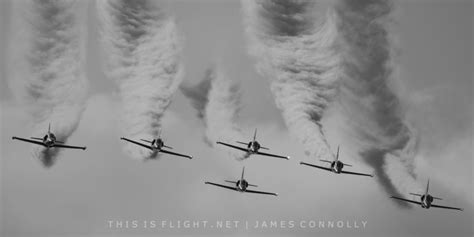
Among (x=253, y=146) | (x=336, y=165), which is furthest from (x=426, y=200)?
A: (x=253, y=146)

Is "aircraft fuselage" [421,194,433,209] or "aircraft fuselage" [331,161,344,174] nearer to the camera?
"aircraft fuselage" [331,161,344,174]

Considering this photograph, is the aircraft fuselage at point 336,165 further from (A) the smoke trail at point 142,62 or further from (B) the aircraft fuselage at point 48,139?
(B) the aircraft fuselage at point 48,139

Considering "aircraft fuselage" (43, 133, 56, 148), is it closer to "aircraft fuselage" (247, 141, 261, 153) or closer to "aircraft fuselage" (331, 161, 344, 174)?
"aircraft fuselage" (247, 141, 261, 153)

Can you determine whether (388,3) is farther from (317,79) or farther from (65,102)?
(65,102)

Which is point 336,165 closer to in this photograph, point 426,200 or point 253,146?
point 253,146

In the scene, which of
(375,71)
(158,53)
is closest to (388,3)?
(375,71)

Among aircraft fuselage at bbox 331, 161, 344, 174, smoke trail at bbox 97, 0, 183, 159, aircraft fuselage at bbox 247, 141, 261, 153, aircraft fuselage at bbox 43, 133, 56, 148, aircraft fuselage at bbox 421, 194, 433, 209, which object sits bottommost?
aircraft fuselage at bbox 421, 194, 433, 209

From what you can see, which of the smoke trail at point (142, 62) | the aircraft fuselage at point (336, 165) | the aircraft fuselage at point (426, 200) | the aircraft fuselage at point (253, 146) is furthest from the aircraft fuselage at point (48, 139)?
the aircraft fuselage at point (426, 200)

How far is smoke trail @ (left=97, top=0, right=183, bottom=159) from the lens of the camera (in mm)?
85000

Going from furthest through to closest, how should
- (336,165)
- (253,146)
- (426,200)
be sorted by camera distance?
(426,200) → (253,146) → (336,165)

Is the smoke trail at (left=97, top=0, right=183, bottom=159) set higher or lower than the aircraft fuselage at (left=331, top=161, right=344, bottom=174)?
higher

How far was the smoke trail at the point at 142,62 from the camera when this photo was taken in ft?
279

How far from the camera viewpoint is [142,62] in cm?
8625

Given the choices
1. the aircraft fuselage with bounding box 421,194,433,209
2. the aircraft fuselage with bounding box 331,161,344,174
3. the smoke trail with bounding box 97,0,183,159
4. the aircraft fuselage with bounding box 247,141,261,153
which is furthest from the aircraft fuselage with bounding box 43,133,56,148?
the aircraft fuselage with bounding box 421,194,433,209
